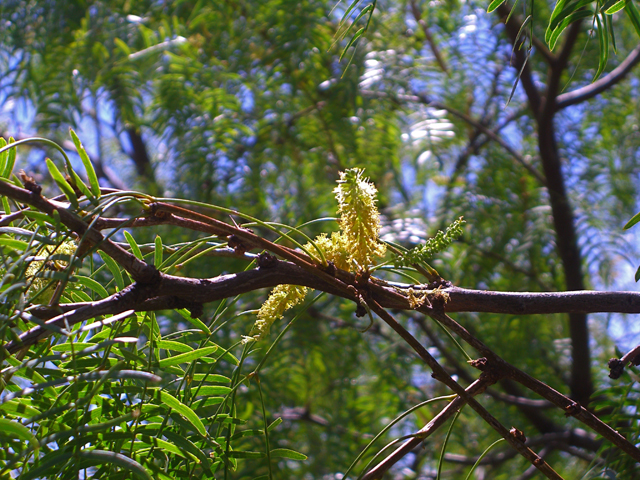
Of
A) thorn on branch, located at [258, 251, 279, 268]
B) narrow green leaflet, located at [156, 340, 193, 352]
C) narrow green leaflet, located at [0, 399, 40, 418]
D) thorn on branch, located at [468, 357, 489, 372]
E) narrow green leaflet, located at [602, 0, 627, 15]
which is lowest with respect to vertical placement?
narrow green leaflet, located at [0, 399, 40, 418]

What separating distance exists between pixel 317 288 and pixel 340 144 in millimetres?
1073

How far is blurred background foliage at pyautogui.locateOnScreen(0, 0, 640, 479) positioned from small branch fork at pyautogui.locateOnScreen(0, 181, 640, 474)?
728mm

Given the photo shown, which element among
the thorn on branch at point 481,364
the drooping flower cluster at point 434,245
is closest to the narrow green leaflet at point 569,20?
the drooping flower cluster at point 434,245

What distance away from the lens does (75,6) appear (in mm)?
1377

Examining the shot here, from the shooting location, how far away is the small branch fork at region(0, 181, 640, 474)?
358 mm

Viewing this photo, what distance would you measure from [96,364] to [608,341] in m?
1.76

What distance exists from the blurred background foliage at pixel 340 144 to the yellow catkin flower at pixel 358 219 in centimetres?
73

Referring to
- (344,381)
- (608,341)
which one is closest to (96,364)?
(344,381)

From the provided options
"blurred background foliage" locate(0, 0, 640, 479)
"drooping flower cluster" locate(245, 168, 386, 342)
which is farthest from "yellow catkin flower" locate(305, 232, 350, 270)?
"blurred background foliage" locate(0, 0, 640, 479)

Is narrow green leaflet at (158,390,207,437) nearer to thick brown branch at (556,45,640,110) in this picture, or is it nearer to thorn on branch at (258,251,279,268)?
thorn on branch at (258,251,279,268)

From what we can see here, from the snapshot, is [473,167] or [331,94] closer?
[331,94]

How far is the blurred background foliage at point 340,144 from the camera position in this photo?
1.29 metres

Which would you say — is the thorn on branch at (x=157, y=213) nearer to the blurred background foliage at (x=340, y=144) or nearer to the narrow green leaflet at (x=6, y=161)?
the narrow green leaflet at (x=6, y=161)

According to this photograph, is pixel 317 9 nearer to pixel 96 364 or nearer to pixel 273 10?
pixel 273 10
